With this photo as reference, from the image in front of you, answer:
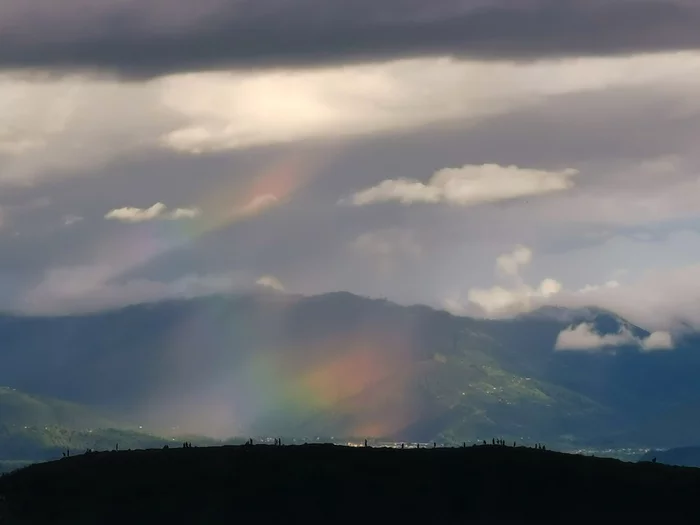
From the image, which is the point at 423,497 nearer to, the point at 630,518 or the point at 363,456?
the point at 363,456

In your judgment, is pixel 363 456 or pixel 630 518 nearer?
pixel 630 518

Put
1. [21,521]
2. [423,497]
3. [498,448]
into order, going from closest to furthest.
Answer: [21,521] → [423,497] → [498,448]

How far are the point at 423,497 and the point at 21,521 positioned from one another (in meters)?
42.9

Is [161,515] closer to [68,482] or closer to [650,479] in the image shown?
[68,482]

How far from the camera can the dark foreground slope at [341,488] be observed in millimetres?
161375

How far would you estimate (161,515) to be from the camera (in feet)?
525

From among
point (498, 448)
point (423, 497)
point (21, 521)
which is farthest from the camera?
point (498, 448)

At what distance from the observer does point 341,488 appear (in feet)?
550

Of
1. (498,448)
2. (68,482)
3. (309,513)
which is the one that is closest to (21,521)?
(68,482)

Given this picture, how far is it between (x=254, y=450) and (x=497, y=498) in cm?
2917

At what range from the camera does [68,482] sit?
167375mm

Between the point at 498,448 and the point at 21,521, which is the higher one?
the point at 498,448

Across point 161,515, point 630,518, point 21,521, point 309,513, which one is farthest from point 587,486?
point 21,521

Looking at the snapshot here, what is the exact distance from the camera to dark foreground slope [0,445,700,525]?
16138cm
